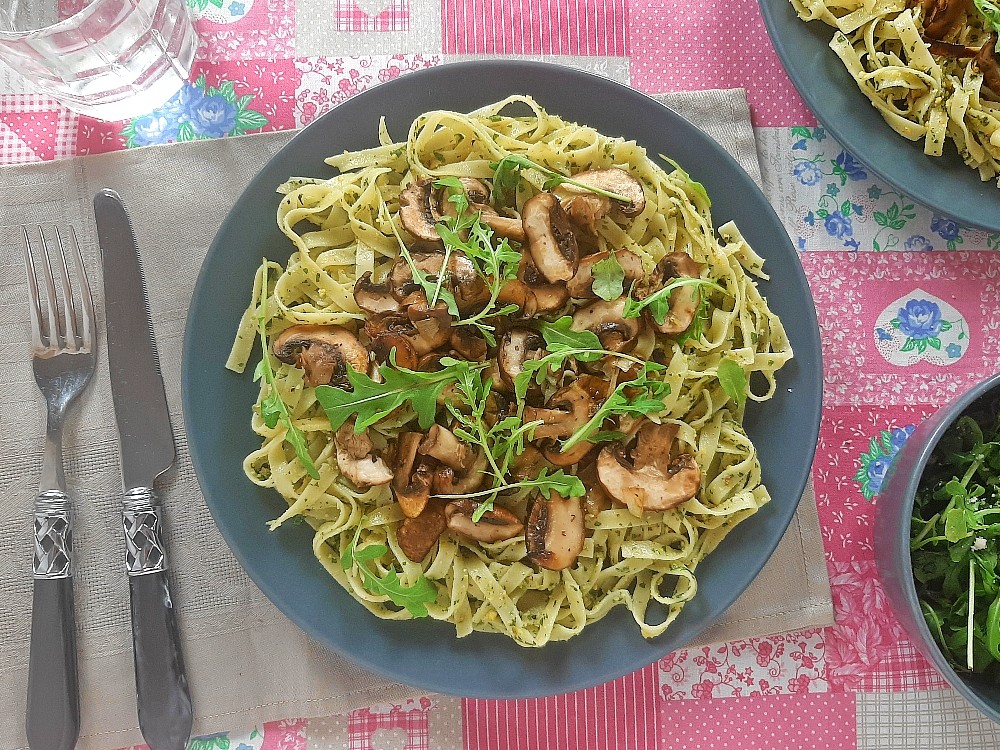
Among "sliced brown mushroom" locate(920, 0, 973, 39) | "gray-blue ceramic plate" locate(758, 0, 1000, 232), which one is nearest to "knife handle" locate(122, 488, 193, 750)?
"gray-blue ceramic plate" locate(758, 0, 1000, 232)

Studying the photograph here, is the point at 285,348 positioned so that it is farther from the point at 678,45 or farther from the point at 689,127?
the point at 678,45

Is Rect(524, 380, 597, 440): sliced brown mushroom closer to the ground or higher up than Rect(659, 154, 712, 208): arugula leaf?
closer to the ground

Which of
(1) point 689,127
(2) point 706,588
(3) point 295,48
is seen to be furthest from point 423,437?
(3) point 295,48

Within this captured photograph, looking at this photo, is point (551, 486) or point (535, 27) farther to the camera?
point (535, 27)

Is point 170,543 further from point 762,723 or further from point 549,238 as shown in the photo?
point 762,723

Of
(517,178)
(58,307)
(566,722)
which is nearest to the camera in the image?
(517,178)

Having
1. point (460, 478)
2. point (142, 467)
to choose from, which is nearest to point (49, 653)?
point (142, 467)

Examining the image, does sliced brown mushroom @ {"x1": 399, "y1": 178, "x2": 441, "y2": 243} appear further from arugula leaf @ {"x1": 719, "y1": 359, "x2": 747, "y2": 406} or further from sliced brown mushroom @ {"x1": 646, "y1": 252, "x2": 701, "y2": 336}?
arugula leaf @ {"x1": 719, "y1": 359, "x2": 747, "y2": 406}
